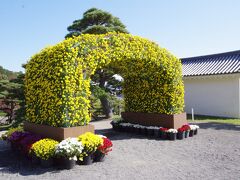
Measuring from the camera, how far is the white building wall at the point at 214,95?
18.5 m

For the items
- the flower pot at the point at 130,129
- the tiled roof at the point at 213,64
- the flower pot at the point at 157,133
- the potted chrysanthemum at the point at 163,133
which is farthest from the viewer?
the tiled roof at the point at 213,64

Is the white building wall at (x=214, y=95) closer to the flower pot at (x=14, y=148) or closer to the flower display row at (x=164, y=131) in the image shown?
the flower display row at (x=164, y=131)

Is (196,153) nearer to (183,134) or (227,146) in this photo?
(227,146)

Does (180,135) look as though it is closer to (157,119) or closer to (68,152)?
(157,119)

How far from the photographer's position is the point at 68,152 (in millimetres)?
7312

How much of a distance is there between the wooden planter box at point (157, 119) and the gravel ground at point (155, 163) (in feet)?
3.45

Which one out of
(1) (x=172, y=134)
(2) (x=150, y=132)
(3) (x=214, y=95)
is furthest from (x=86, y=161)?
(3) (x=214, y=95)

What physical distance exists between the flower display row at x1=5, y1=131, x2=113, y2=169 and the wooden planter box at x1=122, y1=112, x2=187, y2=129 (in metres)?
4.45

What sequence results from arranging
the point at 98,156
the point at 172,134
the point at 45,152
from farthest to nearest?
the point at 172,134, the point at 98,156, the point at 45,152

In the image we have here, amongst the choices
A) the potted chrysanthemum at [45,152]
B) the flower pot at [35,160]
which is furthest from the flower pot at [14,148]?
the potted chrysanthemum at [45,152]

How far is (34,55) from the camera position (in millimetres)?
9891

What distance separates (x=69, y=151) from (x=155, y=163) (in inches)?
97.4

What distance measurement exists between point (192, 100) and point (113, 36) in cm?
1321

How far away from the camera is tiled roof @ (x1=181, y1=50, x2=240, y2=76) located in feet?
64.0
